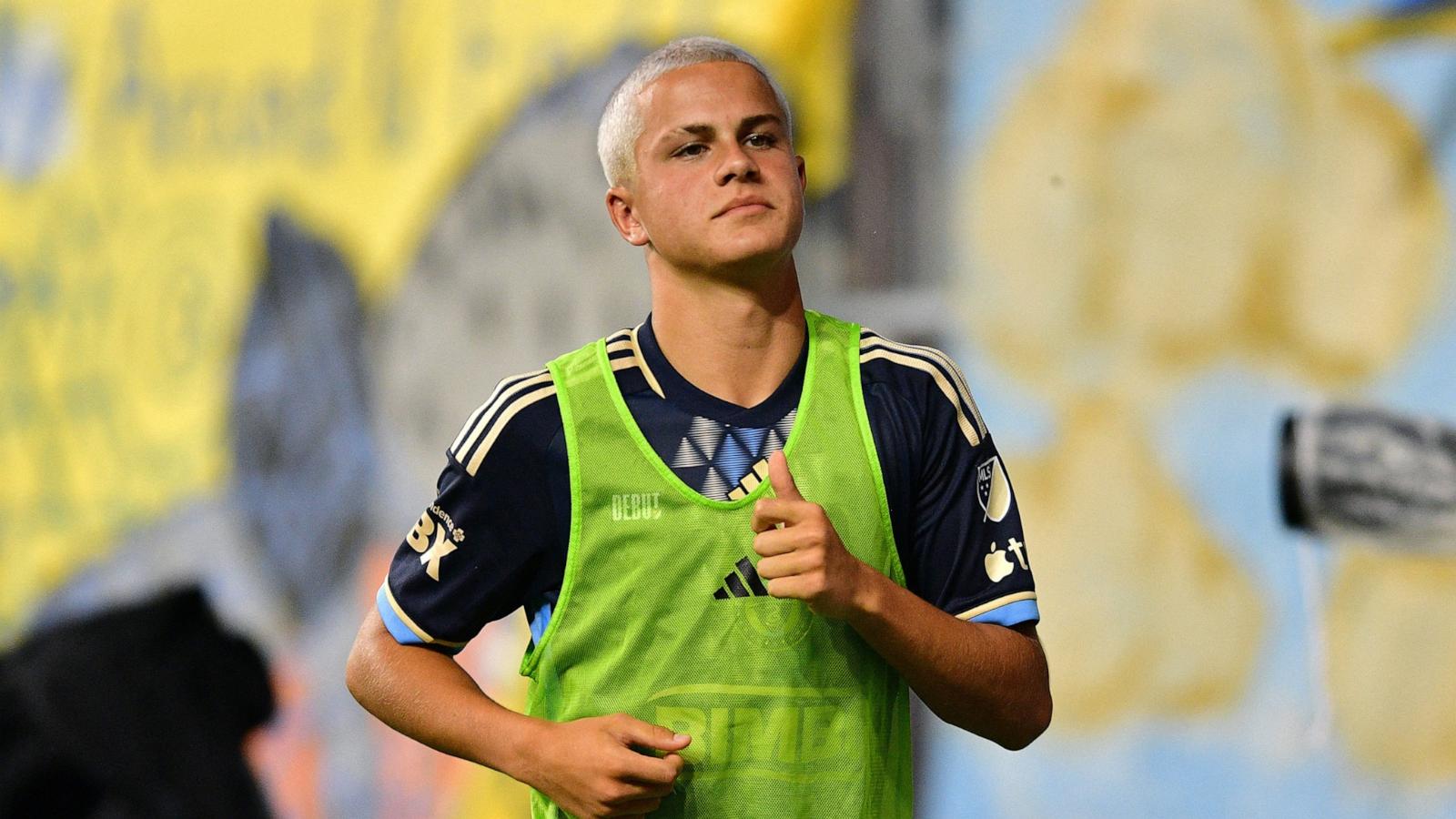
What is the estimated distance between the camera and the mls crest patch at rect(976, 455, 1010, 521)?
2.03 meters

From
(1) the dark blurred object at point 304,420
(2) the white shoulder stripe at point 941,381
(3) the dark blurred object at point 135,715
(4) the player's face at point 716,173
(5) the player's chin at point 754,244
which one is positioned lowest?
(3) the dark blurred object at point 135,715

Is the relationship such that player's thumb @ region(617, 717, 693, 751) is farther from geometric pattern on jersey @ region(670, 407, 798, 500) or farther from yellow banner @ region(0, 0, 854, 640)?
yellow banner @ region(0, 0, 854, 640)

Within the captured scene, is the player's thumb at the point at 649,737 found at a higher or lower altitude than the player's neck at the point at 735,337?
lower

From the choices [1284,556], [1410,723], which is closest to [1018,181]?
[1284,556]

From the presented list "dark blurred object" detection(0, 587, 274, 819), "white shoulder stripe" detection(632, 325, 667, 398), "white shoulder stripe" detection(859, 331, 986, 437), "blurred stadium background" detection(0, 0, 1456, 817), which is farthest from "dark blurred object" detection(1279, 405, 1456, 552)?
"dark blurred object" detection(0, 587, 274, 819)

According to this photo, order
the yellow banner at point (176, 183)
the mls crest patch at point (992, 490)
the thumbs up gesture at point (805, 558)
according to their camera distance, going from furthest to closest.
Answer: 1. the yellow banner at point (176, 183)
2. the mls crest patch at point (992, 490)
3. the thumbs up gesture at point (805, 558)

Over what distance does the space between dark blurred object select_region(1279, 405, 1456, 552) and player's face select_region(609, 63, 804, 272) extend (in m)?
1.89

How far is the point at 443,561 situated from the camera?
2.01m

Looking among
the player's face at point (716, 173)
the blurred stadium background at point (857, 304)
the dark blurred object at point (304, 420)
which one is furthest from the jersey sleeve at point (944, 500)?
the dark blurred object at point (304, 420)

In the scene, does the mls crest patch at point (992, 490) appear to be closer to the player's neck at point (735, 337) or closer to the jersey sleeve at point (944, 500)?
the jersey sleeve at point (944, 500)

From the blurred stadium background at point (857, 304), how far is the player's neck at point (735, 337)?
1.85 m

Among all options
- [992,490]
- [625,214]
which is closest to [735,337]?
[625,214]

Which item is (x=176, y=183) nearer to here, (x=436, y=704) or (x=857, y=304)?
(x=857, y=304)

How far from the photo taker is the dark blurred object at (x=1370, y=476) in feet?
Result: 11.5
